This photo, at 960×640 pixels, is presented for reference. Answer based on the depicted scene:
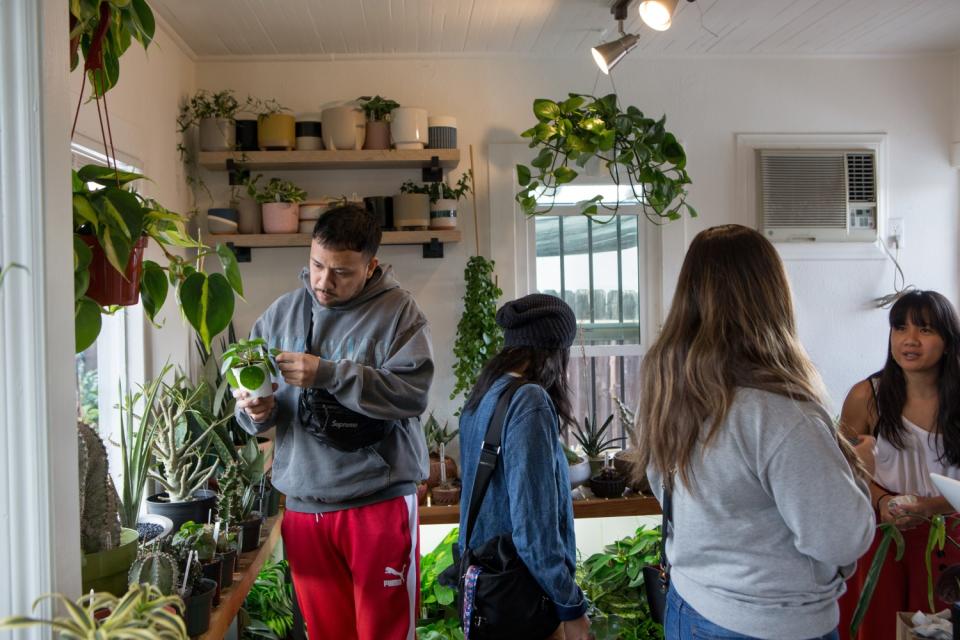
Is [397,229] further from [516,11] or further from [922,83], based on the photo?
[922,83]

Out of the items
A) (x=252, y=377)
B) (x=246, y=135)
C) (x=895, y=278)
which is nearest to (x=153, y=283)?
(x=252, y=377)

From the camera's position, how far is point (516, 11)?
3.29m

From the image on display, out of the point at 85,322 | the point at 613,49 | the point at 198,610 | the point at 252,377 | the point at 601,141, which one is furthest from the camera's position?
the point at 601,141

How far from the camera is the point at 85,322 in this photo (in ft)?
3.67

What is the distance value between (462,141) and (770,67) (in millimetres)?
1489

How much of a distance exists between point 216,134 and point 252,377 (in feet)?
6.34

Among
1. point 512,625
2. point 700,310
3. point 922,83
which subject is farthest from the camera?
point 922,83

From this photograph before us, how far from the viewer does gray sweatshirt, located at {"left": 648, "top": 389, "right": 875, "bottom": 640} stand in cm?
133

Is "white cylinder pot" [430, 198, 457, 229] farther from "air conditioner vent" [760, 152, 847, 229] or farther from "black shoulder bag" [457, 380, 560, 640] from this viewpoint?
"black shoulder bag" [457, 380, 560, 640]

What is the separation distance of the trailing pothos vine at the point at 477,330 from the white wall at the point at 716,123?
0.68 feet

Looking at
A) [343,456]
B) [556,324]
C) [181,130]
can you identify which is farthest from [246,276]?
[556,324]

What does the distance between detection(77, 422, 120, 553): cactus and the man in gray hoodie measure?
2.34 feet

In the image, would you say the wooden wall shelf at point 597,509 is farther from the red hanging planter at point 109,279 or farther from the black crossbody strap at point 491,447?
the red hanging planter at point 109,279

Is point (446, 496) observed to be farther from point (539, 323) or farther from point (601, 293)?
point (539, 323)
